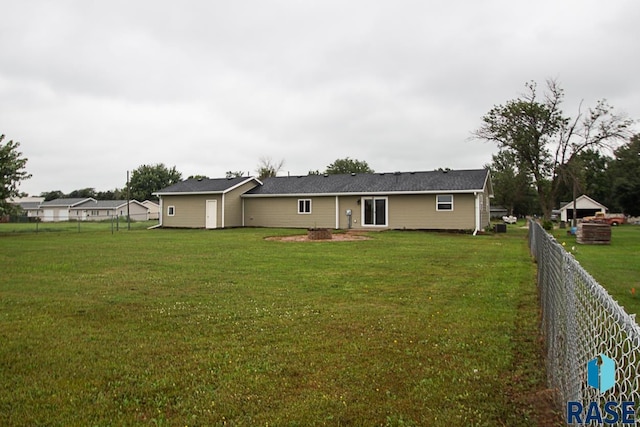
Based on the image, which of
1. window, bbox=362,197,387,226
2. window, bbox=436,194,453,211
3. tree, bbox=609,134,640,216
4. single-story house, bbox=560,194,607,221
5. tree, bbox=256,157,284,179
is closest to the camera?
window, bbox=436,194,453,211

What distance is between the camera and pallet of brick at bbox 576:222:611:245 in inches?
754

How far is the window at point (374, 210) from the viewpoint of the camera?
27031 mm

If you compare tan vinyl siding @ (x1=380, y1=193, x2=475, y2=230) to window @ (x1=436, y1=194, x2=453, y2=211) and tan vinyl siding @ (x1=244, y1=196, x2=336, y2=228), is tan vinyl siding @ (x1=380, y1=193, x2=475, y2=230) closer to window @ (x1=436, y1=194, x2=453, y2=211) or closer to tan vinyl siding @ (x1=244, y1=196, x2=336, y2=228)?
window @ (x1=436, y1=194, x2=453, y2=211)

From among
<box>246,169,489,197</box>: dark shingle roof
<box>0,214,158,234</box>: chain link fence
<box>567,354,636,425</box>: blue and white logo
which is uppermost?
<box>246,169,489,197</box>: dark shingle roof

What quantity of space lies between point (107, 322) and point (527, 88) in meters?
33.7

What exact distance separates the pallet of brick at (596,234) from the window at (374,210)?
10762mm

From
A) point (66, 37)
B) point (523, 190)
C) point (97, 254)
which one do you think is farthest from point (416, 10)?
point (523, 190)

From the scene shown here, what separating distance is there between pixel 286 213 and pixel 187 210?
721 cm

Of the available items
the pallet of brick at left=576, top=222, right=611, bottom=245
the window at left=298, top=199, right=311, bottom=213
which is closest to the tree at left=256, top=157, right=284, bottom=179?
the window at left=298, top=199, right=311, bottom=213

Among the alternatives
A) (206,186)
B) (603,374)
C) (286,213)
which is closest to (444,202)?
(286,213)

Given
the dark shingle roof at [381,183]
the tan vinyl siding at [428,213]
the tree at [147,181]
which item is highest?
the tree at [147,181]

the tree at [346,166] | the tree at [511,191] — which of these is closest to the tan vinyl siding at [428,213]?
the tree at [511,191]

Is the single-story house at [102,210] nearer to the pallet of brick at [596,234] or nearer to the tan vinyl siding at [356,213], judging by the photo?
the tan vinyl siding at [356,213]

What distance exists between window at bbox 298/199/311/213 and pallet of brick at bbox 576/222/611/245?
15.7 m
